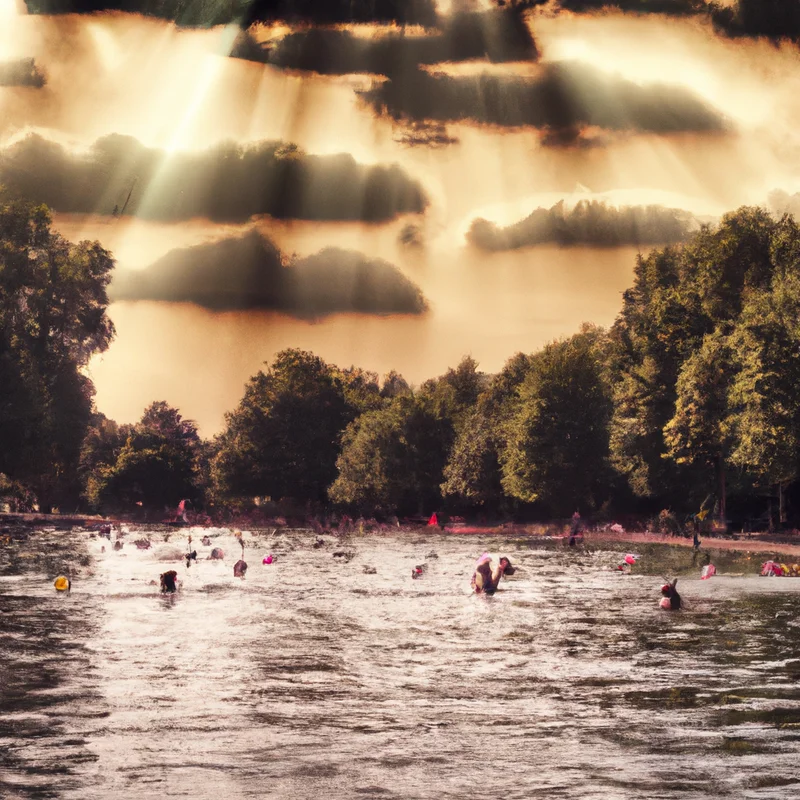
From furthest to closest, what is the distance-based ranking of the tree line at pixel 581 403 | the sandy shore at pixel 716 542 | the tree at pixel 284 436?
the tree at pixel 284 436
the tree line at pixel 581 403
the sandy shore at pixel 716 542

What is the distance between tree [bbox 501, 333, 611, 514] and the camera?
122438 millimetres

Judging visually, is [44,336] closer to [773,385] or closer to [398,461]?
[398,461]

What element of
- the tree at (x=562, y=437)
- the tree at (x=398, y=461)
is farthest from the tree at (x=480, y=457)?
the tree at (x=562, y=437)

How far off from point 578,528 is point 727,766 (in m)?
93.4

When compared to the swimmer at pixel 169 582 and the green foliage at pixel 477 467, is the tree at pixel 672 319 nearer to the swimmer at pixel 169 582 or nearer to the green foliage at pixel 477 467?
the green foliage at pixel 477 467

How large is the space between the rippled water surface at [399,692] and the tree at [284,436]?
117560 mm

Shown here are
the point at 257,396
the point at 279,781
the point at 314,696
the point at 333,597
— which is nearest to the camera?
the point at 279,781

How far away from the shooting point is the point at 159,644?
112ft

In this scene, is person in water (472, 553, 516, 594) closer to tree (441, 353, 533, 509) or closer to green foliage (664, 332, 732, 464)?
green foliage (664, 332, 732, 464)

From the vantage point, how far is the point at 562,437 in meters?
124

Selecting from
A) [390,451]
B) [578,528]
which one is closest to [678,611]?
[578,528]

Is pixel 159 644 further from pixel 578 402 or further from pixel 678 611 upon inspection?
pixel 578 402

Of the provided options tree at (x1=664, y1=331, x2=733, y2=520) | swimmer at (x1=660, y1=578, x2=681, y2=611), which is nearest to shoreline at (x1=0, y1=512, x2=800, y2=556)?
tree at (x1=664, y1=331, x2=733, y2=520)

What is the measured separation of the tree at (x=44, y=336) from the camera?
98.3 meters
